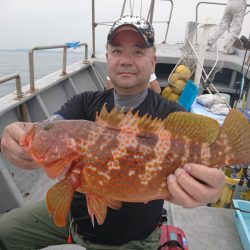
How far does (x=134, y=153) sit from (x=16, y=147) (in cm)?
73

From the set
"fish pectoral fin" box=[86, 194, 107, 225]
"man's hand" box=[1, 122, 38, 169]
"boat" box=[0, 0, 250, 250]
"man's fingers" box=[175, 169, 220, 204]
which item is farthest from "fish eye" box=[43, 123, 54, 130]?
"boat" box=[0, 0, 250, 250]

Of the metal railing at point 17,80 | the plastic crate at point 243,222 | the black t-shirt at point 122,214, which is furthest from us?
the metal railing at point 17,80

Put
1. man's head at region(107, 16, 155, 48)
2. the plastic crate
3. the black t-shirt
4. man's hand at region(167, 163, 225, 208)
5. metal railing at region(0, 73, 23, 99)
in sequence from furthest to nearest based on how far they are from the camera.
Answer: metal railing at region(0, 73, 23, 99)
the plastic crate
man's head at region(107, 16, 155, 48)
the black t-shirt
man's hand at region(167, 163, 225, 208)

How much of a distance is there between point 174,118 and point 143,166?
327 mm

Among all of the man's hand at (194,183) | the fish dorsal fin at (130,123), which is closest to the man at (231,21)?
the fish dorsal fin at (130,123)

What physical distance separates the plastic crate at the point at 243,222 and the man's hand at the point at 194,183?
1361 millimetres

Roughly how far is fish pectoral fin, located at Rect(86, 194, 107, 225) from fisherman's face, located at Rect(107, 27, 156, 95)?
1.01 meters

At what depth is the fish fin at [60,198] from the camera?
163 centimetres

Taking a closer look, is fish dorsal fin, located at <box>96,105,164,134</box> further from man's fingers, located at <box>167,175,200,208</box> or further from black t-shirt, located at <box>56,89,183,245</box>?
black t-shirt, located at <box>56,89,183,245</box>

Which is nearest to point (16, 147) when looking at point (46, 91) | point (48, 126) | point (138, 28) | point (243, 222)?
point (48, 126)

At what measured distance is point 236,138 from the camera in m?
1.62

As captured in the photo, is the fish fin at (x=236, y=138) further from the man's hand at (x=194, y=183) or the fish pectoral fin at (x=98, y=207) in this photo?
the fish pectoral fin at (x=98, y=207)

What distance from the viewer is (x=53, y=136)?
5.49ft

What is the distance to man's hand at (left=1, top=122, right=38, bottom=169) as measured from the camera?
175 cm
